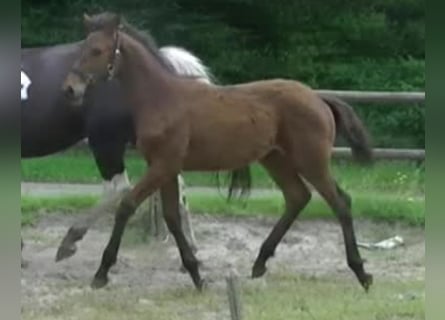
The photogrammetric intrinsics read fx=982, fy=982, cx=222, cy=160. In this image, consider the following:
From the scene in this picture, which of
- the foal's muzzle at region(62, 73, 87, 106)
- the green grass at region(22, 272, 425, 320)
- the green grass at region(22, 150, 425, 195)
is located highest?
the foal's muzzle at region(62, 73, 87, 106)

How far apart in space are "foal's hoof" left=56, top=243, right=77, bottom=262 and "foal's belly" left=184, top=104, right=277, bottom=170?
0.44m

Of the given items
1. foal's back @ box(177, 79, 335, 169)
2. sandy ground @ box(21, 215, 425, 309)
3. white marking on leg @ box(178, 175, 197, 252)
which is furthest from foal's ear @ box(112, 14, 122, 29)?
sandy ground @ box(21, 215, 425, 309)

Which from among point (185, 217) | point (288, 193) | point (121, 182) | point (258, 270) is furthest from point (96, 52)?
point (258, 270)

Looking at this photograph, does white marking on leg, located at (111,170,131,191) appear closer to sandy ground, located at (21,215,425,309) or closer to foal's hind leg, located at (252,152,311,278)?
sandy ground, located at (21,215,425,309)

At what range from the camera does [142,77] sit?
299 centimetres

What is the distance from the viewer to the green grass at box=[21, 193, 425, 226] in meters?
2.89

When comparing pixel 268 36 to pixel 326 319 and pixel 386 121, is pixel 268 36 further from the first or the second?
pixel 326 319

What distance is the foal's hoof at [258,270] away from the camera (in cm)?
302

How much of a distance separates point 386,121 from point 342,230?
376 mm

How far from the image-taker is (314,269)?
10.0 ft

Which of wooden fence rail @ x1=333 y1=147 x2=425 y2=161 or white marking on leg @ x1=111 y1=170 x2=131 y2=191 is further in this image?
white marking on leg @ x1=111 y1=170 x2=131 y2=191

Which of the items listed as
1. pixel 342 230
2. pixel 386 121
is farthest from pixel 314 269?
pixel 386 121

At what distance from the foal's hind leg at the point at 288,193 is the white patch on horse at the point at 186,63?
32 cm

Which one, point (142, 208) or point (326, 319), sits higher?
point (142, 208)
